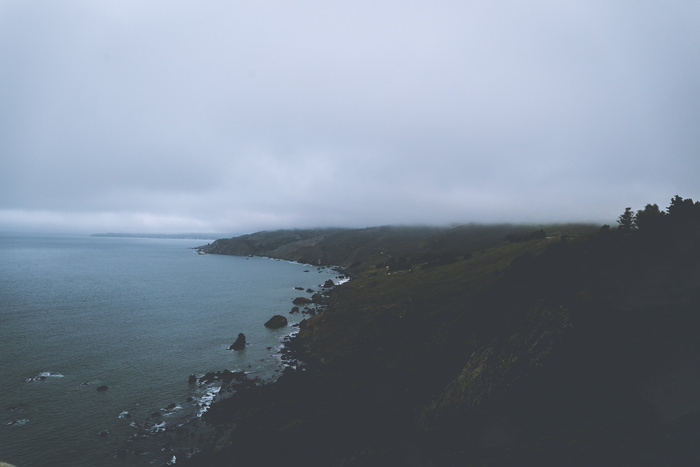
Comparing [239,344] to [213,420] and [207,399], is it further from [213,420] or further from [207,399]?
[213,420]

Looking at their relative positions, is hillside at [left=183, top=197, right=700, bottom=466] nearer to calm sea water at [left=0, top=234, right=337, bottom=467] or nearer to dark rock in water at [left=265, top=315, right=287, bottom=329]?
calm sea water at [left=0, top=234, right=337, bottom=467]

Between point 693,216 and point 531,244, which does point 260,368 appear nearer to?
point 693,216

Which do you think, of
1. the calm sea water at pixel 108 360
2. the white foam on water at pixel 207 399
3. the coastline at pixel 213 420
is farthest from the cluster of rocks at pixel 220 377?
the white foam on water at pixel 207 399

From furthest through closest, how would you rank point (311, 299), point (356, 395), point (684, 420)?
1. point (311, 299)
2. point (356, 395)
3. point (684, 420)

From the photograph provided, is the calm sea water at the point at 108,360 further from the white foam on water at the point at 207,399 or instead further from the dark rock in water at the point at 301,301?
the dark rock in water at the point at 301,301

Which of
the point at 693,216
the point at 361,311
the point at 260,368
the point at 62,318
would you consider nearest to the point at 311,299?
the point at 361,311

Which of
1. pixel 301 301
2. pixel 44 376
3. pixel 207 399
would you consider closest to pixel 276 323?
pixel 301 301

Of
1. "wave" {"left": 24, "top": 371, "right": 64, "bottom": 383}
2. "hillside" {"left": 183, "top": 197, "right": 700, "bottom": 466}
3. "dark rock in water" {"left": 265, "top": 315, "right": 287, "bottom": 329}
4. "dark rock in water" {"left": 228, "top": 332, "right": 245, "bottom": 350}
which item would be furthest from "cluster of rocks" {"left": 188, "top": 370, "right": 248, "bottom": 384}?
"dark rock in water" {"left": 265, "top": 315, "right": 287, "bottom": 329}
